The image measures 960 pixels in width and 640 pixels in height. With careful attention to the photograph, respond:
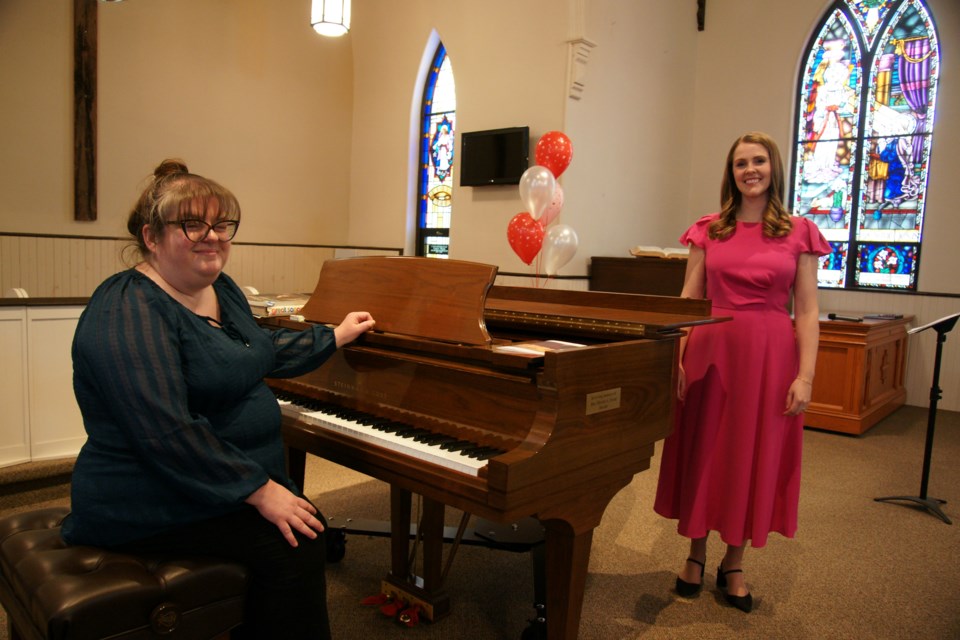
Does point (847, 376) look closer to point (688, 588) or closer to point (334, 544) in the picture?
point (688, 588)

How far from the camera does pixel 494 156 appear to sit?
252 inches

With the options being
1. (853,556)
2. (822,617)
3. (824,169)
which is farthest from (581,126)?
(822,617)

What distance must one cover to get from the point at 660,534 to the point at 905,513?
1439 millimetres

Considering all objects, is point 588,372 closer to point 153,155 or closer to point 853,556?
point 853,556

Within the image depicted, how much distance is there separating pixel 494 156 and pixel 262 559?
5.21 meters

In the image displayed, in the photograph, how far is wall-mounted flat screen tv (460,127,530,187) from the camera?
20.2 feet

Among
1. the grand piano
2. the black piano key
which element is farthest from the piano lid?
the black piano key

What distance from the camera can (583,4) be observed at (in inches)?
229

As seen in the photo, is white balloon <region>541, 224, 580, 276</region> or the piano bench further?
white balloon <region>541, 224, 580, 276</region>

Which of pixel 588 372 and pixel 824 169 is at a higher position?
pixel 824 169

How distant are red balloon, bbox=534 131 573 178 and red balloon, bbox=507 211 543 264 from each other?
0.43 metres

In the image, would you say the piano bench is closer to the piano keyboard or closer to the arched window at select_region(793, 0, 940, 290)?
the piano keyboard

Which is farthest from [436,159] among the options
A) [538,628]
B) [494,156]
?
[538,628]

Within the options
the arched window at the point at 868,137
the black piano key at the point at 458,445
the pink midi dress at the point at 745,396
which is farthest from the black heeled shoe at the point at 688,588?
the arched window at the point at 868,137
